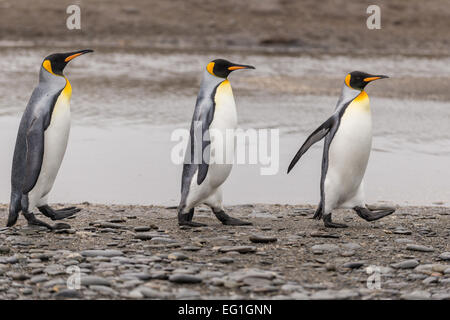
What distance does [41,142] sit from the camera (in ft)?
16.8

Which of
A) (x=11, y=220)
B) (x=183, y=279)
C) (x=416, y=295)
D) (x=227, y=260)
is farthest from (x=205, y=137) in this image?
(x=416, y=295)

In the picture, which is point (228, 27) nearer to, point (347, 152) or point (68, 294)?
point (347, 152)

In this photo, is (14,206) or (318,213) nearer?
(14,206)

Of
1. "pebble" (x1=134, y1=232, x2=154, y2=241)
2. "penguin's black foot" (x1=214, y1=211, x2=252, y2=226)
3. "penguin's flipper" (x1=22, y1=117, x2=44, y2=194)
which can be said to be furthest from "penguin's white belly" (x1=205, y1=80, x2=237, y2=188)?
"penguin's flipper" (x1=22, y1=117, x2=44, y2=194)

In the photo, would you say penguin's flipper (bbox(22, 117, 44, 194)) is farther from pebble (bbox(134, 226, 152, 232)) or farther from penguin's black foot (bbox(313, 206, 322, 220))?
penguin's black foot (bbox(313, 206, 322, 220))

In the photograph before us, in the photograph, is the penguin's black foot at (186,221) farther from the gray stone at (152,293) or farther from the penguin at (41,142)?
the gray stone at (152,293)

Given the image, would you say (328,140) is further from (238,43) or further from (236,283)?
(238,43)

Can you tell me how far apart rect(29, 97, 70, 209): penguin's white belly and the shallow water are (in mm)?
1358

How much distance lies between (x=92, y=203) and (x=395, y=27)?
16.5m

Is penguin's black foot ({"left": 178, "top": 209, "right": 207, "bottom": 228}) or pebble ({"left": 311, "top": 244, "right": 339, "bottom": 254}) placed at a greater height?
penguin's black foot ({"left": 178, "top": 209, "right": 207, "bottom": 228})

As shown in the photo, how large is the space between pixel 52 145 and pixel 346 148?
199 cm

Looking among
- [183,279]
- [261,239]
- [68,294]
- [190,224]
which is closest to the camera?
[68,294]

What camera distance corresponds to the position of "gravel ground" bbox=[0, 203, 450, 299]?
386 cm
